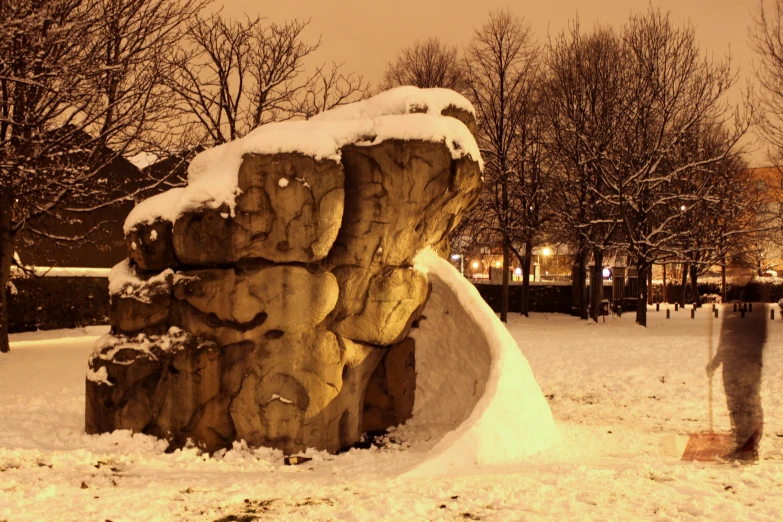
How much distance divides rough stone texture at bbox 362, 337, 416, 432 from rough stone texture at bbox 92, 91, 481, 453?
136cm

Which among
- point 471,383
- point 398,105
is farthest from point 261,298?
point 471,383

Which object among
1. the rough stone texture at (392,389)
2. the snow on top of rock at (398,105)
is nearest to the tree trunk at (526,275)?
the rough stone texture at (392,389)

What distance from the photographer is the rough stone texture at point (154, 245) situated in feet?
27.9

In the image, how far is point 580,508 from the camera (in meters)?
5.59

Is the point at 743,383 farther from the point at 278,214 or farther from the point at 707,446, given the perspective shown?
the point at 278,214

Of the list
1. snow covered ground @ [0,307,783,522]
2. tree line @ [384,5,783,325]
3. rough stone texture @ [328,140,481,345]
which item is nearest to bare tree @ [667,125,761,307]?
tree line @ [384,5,783,325]

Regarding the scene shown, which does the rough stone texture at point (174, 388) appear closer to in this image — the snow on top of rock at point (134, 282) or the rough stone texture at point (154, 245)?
the snow on top of rock at point (134, 282)

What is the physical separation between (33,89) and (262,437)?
996 cm

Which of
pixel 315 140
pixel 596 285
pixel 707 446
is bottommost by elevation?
pixel 707 446

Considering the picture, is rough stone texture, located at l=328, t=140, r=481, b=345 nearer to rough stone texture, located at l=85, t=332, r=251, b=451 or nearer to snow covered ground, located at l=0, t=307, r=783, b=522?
rough stone texture, located at l=85, t=332, r=251, b=451

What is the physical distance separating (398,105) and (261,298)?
283 centimetres

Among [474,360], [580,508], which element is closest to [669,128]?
[474,360]

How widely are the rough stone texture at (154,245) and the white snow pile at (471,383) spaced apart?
3.07 meters

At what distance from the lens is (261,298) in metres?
8.15
